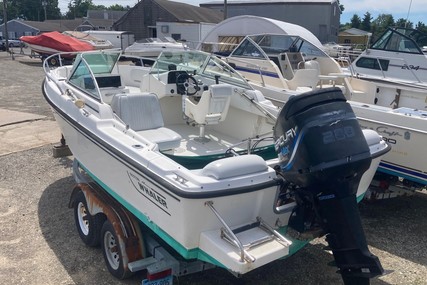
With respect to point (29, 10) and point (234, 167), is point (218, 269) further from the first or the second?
point (29, 10)

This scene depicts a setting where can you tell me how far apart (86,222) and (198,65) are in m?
2.58

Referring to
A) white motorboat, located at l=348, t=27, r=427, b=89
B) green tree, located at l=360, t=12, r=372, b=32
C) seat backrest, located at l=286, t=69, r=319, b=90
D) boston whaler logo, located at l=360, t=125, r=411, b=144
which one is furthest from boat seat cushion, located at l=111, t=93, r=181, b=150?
green tree, located at l=360, t=12, r=372, b=32

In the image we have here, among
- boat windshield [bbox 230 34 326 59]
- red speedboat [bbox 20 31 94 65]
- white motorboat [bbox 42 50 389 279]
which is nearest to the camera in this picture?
white motorboat [bbox 42 50 389 279]

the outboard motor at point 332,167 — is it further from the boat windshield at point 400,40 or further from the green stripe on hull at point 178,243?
the boat windshield at point 400,40

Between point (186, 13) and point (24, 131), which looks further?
point (186, 13)

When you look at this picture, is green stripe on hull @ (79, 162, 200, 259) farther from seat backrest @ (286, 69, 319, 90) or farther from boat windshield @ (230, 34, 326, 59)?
boat windshield @ (230, 34, 326, 59)

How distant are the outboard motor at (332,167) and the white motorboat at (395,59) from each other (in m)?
4.56

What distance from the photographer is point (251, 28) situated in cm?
1633

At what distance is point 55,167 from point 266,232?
13.2ft

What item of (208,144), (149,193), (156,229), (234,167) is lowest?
(156,229)

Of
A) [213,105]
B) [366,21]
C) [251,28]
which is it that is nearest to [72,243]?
[213,105]

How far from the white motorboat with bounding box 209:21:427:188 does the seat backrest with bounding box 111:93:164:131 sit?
236cm

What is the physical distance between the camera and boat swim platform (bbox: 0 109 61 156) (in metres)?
6.68

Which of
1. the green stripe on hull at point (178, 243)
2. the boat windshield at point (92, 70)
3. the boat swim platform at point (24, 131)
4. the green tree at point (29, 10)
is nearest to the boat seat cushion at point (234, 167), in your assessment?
the green stripe on hull at point (178, 243)
